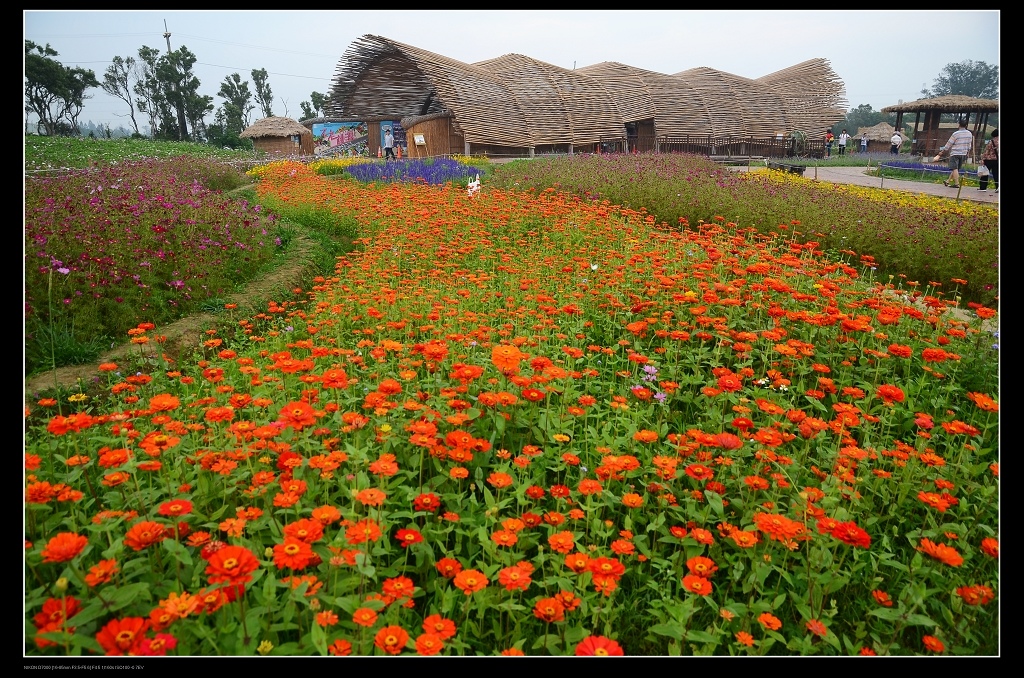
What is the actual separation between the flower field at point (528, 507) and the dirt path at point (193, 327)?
0.21 meters

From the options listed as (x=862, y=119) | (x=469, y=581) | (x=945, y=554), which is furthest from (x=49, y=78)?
(x=862, y=119)

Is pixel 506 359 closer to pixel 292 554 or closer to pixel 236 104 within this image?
pixel 292 554

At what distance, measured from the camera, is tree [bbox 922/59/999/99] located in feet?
6.07

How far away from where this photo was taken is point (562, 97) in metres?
25.9

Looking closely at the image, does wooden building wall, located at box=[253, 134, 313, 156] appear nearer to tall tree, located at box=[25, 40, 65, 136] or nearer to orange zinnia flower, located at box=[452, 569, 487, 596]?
tall tree, located at box=[25, 40, 65, 136]

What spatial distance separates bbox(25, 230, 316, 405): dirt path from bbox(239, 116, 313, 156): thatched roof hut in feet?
97.7

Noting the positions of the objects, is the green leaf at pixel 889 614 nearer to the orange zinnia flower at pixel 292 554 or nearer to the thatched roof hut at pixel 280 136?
the orange zinnia flower at pixel 292 554

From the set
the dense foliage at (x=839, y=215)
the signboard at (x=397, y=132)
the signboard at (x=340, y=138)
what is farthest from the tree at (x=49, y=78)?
the signboard at (x=340, y=138)

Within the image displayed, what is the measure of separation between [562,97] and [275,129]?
61.0 feet

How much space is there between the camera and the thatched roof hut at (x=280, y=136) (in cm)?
3278

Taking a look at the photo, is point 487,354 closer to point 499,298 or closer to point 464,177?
point 499,298

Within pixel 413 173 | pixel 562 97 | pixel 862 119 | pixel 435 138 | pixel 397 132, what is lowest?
pixel 413 173

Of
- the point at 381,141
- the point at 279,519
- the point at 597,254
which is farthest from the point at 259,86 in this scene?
the point at 279,519

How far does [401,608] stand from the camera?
1.63 m
